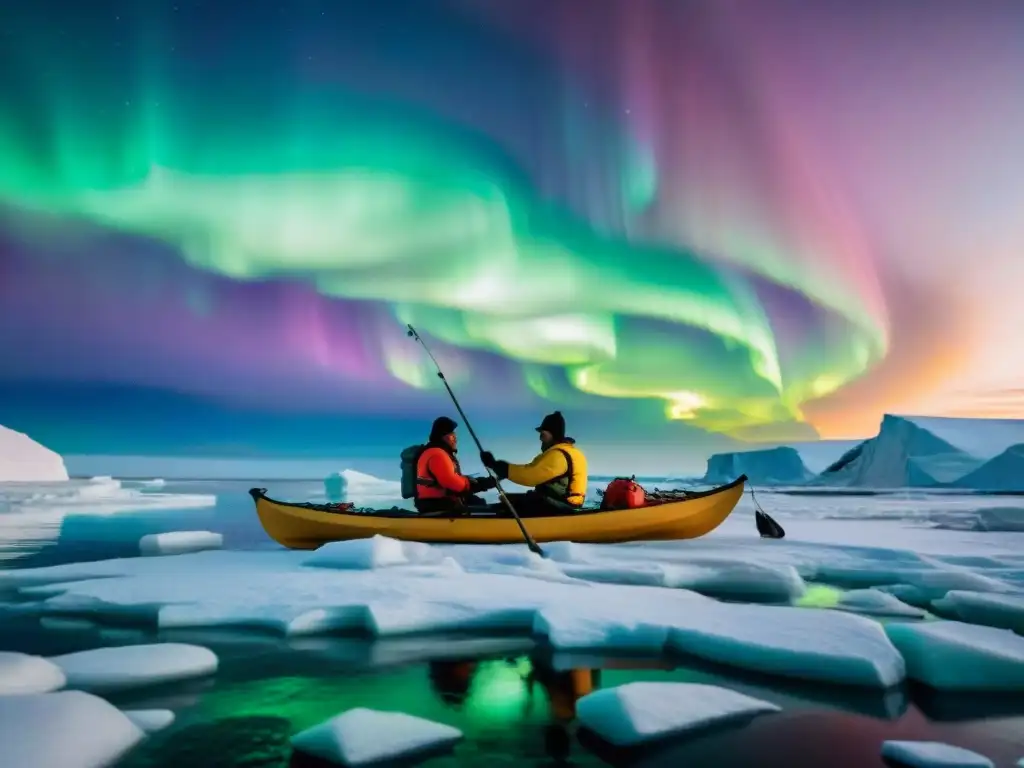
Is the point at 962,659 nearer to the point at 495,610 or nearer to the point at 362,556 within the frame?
the point at 495,610

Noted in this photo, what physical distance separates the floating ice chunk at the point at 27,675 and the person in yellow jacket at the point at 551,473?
5.97 metres

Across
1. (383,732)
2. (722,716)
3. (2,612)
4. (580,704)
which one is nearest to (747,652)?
(722,716)

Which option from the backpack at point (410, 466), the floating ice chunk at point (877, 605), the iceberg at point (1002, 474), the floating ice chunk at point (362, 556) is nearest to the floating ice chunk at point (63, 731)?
the floating ice chunk at point (362, 556)

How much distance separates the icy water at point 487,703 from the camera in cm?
337

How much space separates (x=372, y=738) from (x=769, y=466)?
70.0 metres

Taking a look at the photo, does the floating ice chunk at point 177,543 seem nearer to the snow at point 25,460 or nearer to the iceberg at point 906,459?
the iceberg at point 906,459

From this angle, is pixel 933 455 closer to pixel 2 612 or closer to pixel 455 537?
pixel 455 537

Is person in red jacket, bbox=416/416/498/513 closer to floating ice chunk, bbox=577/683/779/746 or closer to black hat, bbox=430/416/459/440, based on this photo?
black hat, bbox=430/416/459/440

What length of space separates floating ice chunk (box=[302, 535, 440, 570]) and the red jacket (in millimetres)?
1505

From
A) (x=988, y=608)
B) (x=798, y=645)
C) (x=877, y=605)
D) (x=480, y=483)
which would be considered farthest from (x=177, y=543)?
(x=988, y=608)

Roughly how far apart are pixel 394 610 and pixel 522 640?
1.09 m

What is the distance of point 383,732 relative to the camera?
11.0 feet

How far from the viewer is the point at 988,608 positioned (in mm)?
6172

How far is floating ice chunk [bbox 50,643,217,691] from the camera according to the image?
4.26m
